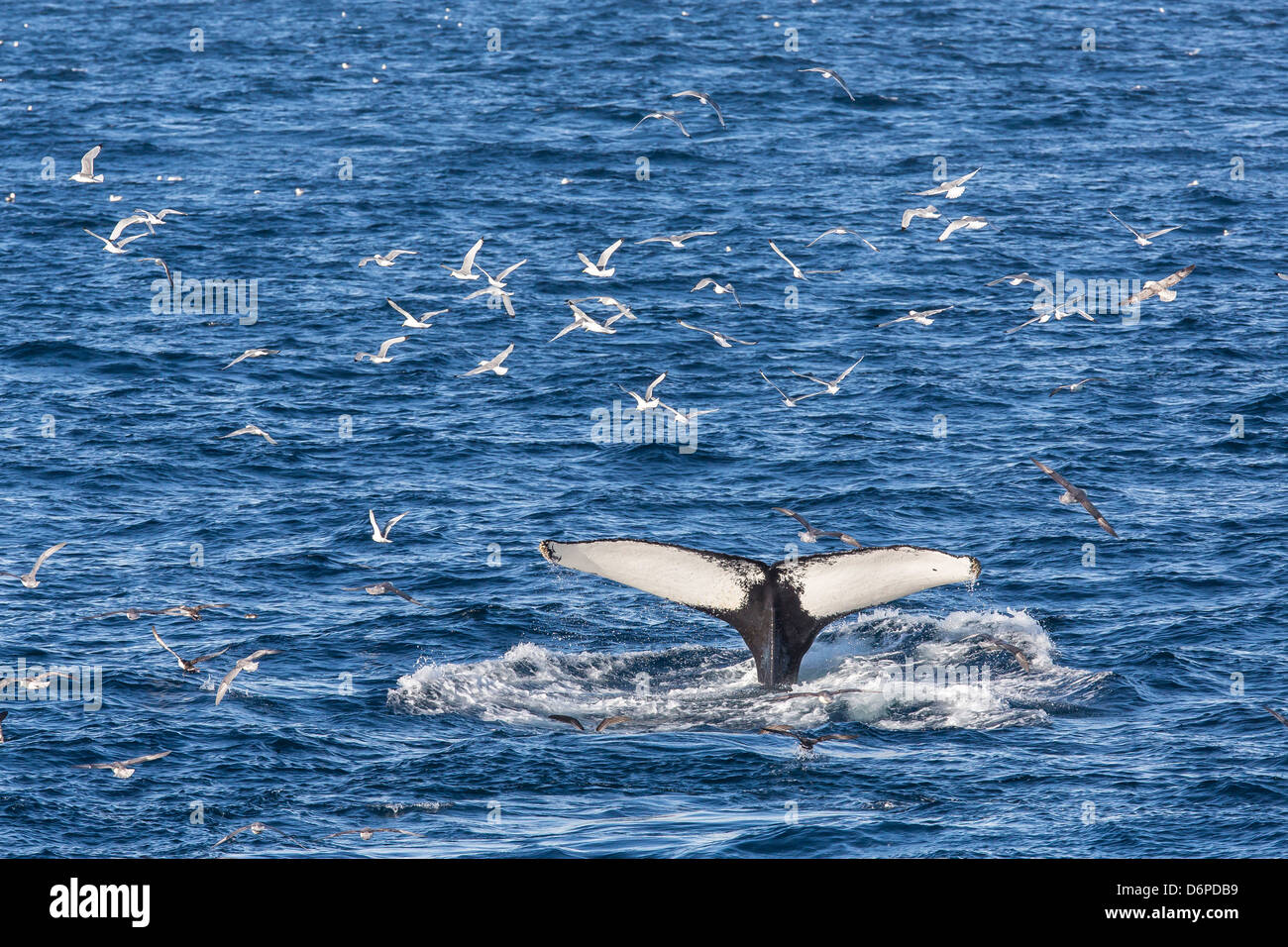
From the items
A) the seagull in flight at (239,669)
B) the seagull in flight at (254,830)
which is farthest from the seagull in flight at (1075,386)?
the seagull in flight at (254,830)

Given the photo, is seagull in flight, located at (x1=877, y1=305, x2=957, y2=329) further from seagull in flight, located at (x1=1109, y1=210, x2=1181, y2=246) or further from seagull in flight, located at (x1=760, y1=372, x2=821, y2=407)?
seagull in flight, located at (x1=1109, y1=210, x2=1181, y2=246)

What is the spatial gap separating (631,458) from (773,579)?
14.9 meters

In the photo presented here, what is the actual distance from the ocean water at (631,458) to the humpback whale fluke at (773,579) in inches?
57.2

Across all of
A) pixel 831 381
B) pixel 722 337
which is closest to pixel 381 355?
pixel 722 337

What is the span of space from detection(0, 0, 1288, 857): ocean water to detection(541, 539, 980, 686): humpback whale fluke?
1.45 m

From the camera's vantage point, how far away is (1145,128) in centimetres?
6028

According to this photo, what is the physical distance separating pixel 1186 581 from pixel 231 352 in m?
22.5

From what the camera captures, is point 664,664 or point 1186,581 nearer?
point 664,664

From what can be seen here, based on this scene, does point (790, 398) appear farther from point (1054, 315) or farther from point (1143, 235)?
point (1143, 235)

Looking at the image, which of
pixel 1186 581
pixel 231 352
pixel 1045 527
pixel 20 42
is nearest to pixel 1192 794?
pixel 1186 581

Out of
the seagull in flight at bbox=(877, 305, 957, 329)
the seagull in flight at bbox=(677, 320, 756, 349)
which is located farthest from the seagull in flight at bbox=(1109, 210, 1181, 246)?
the seagull in flight at bbox=(677, 320, 756, 349)

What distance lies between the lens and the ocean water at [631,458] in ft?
54.6

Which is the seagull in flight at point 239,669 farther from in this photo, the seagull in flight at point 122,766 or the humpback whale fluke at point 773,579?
the humpback whale fluke at point 773,579
